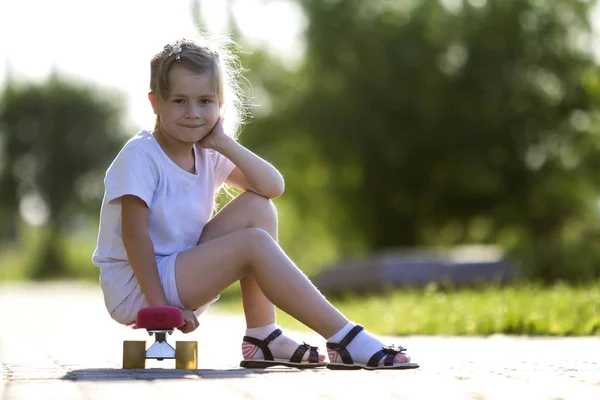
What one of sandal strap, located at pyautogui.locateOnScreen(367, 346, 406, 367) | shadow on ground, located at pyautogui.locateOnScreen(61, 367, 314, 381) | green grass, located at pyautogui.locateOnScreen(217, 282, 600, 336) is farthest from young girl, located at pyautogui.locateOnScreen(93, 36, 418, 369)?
green grass, located at pyautogui.locateOnScreen(217, 282, 600, 336)

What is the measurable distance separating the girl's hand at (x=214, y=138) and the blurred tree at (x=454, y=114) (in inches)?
751

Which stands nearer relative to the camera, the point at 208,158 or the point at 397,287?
the point at 208,158

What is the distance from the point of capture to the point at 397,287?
1580cm

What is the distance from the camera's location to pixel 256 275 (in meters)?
4.71

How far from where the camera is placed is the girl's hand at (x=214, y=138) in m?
5.01

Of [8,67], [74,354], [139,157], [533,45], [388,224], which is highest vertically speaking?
[8,67]

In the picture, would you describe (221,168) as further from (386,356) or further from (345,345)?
(386,356)

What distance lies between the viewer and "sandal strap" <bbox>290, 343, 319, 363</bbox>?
15.9ft

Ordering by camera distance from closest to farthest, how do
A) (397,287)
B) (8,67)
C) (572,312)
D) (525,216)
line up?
(572,312) → (397,287) → (525,216) → (8,67)

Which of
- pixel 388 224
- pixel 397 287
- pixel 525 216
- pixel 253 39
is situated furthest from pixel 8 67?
pixel 397 287

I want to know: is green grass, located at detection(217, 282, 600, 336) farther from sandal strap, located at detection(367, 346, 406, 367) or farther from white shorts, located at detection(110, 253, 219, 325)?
white shorts, located at detection(110, 253, 219, 325)

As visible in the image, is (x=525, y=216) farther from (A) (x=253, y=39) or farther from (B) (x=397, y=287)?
(B) (x=397, y=287)

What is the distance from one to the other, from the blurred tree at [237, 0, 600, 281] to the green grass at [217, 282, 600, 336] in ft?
45.5

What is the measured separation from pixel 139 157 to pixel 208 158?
1.36ft
